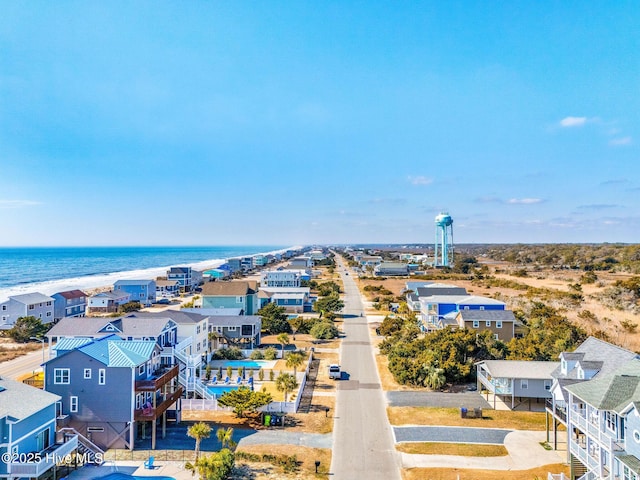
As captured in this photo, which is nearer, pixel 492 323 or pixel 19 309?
pixel 492 323

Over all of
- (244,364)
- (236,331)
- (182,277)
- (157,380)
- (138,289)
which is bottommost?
(244,364)

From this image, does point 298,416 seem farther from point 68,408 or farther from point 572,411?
point 572,411

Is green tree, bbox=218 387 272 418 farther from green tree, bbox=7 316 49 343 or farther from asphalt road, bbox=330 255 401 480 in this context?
green tree, bbox=7 316 49 343

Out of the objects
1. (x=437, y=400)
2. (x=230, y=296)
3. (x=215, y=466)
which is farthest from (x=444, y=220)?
(x=215, y=466)

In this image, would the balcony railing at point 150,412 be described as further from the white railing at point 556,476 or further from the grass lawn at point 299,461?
the white railing at point 556,476

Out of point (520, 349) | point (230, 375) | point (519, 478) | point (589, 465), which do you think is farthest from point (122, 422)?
point (520, 349)

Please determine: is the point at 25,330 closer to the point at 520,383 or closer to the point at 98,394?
the point at 98,394

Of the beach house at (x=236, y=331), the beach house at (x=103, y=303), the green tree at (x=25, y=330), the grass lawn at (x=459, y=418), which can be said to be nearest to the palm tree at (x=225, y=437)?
the grass lawn at (x=459, y=418)
